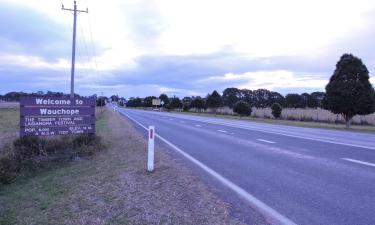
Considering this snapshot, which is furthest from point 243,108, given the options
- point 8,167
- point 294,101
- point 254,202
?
point 294,101

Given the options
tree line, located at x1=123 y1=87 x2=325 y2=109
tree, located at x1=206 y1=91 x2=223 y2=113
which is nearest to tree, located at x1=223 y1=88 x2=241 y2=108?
tree line, located at x1=123 y1=87 x2=325 y2=109

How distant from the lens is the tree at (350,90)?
27594mm

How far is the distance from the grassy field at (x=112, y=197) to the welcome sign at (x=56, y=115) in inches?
86.8

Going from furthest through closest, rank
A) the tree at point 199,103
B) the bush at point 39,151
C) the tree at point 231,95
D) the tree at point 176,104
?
1. the tree at point 231,95
2. the tree at point 176,104
3. the tree at point 199,103
4. the bush at point 39,151

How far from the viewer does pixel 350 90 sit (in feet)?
91.2

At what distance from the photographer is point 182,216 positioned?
5.33 metres

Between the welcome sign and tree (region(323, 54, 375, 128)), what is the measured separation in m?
21.6

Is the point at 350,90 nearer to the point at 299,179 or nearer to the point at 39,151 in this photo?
the point at 299,179

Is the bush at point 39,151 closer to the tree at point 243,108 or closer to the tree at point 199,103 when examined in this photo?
the tree at point 243,108

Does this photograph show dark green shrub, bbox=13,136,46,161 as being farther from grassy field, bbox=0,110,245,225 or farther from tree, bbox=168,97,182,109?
tree, bbox=168,97,182,109

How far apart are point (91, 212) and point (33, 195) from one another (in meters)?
2.15

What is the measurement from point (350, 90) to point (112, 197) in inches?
1012

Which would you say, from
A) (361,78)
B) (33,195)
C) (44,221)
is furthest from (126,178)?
(361,78)

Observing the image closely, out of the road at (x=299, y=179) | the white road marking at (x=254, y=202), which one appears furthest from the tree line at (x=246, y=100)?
the white road marking at (x=254, y=202)
